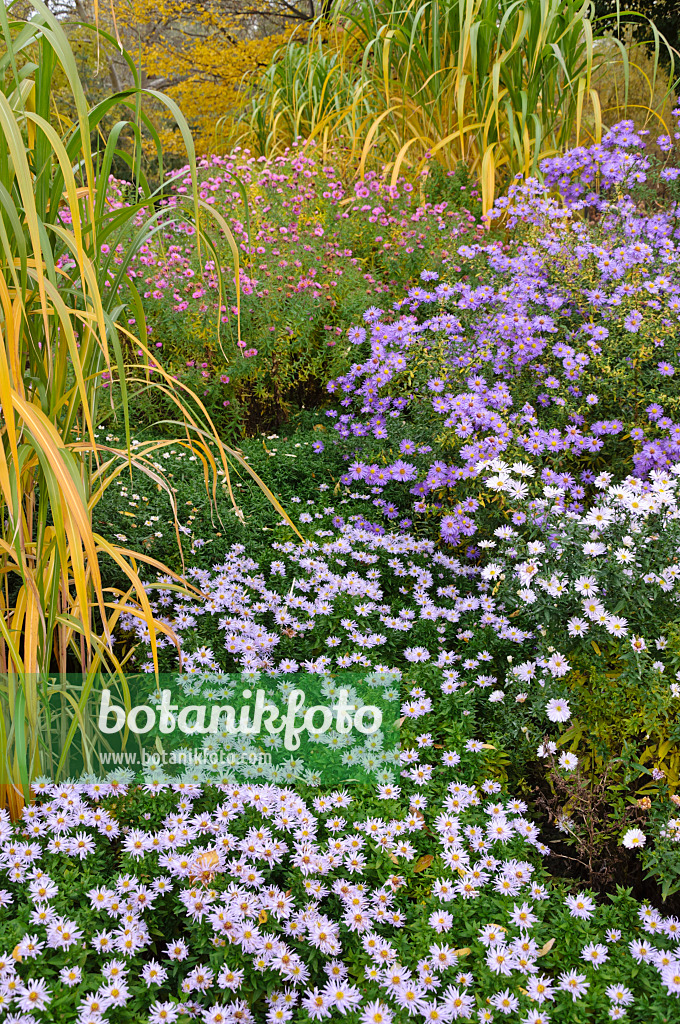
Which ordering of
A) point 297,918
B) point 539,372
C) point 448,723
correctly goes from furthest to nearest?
1. point 539,372
2. point 448,723
3. point 297,918

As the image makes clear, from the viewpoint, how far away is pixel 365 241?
4227 millimetres

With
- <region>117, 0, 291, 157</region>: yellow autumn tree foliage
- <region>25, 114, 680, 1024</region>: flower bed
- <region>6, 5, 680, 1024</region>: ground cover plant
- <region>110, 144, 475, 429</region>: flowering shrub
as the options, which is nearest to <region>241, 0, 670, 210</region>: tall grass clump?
<region>110, 144, 475, 429</region>: flowering shrub

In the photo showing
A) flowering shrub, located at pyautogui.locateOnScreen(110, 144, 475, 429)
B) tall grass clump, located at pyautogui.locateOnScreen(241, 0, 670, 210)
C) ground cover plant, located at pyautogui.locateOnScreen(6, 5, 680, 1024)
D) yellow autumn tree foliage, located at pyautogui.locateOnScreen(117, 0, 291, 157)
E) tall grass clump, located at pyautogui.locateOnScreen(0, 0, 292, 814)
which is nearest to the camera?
tall grass clump, located at pyautogui.locateOnScreen(0, 0, 292, 814)

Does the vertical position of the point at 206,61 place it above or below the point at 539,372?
above

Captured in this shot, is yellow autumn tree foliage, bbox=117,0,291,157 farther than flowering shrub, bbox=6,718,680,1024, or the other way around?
yellow autumn tree foliage, bbox=117,0,291,157

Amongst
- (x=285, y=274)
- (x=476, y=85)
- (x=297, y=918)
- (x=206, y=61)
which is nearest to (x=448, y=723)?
(x=297, y=918)

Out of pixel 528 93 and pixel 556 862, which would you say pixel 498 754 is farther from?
pixel 528 93

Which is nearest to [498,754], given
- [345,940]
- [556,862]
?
[556,862]

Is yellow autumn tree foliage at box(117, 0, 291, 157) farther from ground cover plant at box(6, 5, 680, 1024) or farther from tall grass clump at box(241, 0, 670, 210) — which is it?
ground cover plant at box(6, 5, 680, 1024)

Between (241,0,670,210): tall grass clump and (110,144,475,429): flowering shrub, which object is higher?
(241,0,670,210): tall grass clump

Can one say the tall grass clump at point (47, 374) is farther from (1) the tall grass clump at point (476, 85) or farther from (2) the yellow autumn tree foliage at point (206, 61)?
(2) the yellow autumn tree foliage at point (206, 61)

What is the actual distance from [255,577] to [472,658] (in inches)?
28.7

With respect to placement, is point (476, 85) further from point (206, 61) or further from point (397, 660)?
point (206, 61)

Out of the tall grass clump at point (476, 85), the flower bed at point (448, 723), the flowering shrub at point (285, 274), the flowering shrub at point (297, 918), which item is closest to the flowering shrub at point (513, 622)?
the flower bed at point (448, 723)
